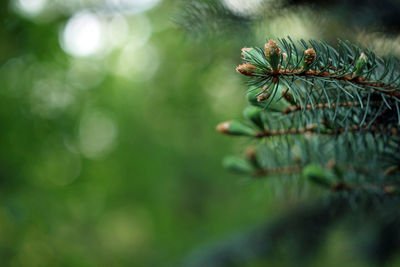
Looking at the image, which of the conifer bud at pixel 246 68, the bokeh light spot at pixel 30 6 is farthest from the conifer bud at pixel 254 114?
the bokeh light spot at pixel 30 6

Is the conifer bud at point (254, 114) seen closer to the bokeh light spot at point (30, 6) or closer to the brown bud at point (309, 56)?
the brown bud at point (309, 56)

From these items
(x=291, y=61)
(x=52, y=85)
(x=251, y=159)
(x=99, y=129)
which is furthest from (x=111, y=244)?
(x=291, y=61)

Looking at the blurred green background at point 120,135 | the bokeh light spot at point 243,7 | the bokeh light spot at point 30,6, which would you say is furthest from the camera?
the bokeh light spot at point 30,6

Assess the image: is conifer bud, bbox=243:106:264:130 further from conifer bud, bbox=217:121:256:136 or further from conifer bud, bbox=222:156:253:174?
conifer bud, bbox=222:156:253:174

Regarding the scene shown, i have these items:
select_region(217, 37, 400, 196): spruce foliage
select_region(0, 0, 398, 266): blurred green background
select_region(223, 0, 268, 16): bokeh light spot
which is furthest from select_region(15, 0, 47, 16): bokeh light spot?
select_region(217, 37, 400, 196): spruce foliage

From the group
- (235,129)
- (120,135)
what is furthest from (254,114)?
(120,135)

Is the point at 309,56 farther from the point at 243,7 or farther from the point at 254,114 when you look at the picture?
the point at 243,7
